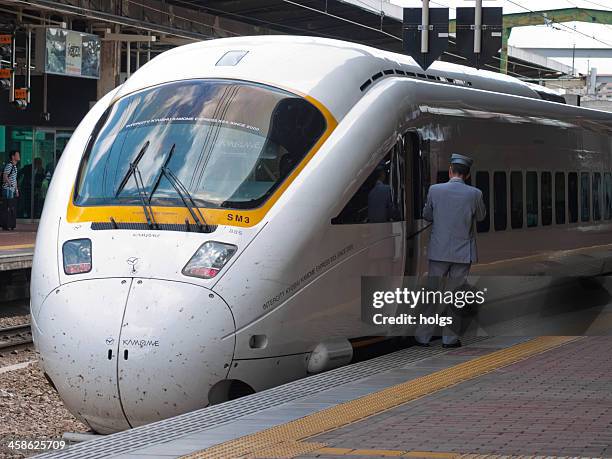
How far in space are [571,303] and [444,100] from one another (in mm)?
5298

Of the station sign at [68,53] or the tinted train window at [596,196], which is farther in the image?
the station sign at [68,53]

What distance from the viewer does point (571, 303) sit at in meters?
16.2

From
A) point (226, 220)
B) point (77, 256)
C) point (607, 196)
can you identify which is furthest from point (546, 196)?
point (77, 256)

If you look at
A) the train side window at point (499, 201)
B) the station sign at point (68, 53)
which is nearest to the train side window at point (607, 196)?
the train side window at point (499, 201)

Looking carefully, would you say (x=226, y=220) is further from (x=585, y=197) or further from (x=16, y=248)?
(x=16, y=248)

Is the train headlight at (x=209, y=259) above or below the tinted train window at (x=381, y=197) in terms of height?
below

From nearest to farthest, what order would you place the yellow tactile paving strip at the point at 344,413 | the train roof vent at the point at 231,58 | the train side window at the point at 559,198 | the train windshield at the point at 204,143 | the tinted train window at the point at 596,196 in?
the yellow tactile paving strip at the point at 344,413 < the train windshield at the point at 204,143 < the train roof vent at the point at 231,58 < the train side window at the point at 559,198 < the tinted train window at the point at 596,196

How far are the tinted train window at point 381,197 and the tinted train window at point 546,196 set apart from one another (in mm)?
4398

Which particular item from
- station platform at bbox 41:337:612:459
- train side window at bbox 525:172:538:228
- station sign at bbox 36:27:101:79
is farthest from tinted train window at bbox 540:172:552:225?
station sign at bbox 36:27:101:79

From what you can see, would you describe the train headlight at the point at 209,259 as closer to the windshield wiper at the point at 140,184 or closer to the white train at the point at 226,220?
the white train at the point at 226,220

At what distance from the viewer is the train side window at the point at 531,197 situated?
14160 mm

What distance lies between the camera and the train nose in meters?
8.42

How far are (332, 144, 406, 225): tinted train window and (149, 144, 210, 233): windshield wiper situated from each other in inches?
41.0

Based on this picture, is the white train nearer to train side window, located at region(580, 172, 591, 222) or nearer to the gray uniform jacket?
the gray uniform jacket
